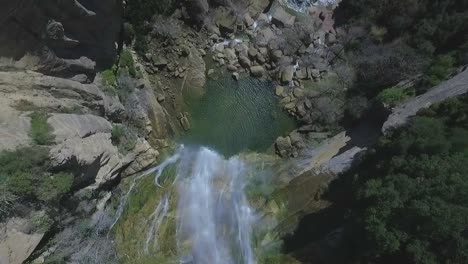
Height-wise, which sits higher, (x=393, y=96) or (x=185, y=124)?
(x=393, y=96)

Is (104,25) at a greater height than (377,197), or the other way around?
(104,25)

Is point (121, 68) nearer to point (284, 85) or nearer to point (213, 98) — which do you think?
point (213, 98)

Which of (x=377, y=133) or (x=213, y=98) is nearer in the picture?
(x=377, y=133)

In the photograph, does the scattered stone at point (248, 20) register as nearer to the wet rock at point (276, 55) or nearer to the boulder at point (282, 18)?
the boulder at point (282, 18)

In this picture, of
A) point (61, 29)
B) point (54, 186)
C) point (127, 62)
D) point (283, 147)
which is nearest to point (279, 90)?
point (283, 147)

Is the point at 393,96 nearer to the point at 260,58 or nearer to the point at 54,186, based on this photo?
the point at 260,58

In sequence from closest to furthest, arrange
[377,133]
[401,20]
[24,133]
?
1. [24,133]
2. [377,133]
3. [401,20]

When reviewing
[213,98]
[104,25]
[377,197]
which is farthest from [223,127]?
[377,197]

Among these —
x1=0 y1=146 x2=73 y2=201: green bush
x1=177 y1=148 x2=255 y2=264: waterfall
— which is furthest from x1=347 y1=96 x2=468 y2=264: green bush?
x1=0 y1=146 x2=73 y2=201: green bush
